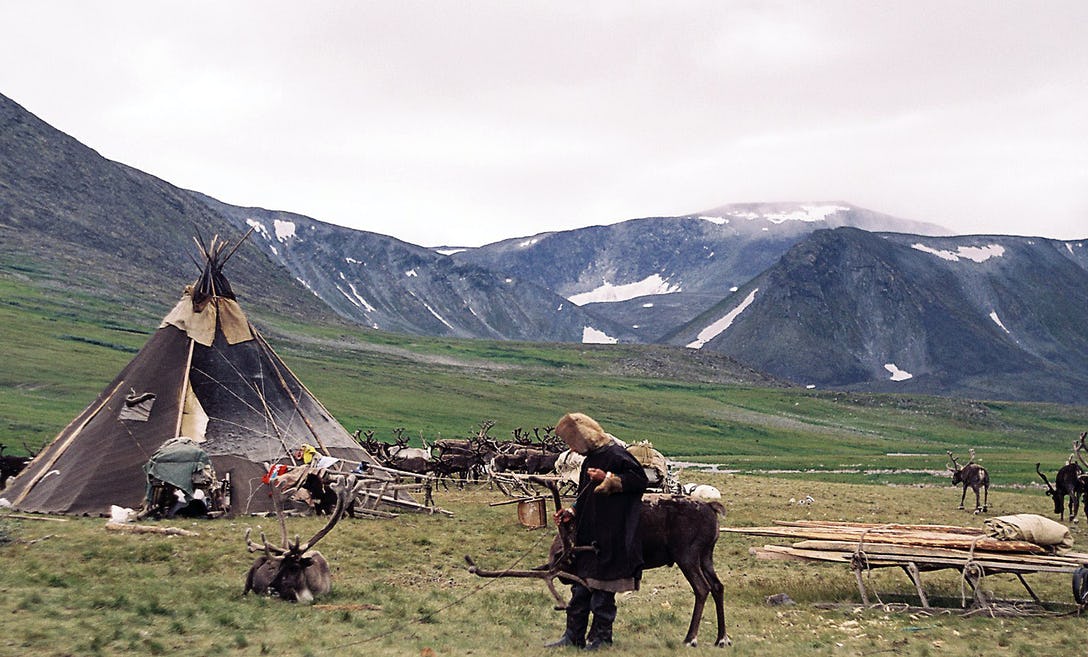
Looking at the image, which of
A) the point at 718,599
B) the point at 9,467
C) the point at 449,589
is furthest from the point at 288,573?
the point at 9,467

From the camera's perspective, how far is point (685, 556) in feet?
46.4

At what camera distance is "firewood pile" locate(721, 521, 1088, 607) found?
1697cm

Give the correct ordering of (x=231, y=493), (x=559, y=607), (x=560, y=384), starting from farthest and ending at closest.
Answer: (x=560, y=384)
(x=231, y=493)
(x=559, y=607)

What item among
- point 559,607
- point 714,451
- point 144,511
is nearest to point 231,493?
point 144,511

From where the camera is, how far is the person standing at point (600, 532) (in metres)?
13.3

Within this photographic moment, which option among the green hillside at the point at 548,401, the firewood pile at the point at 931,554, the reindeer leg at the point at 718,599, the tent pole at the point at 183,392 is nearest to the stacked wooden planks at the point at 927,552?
the firewood pile at the point at 931,554

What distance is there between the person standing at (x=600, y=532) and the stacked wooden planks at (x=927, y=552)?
13.5ft

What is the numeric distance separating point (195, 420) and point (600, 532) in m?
17.6

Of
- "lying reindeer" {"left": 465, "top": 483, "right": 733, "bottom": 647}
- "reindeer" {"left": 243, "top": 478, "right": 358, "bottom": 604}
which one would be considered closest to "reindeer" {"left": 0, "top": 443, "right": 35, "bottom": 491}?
"reindeer" {"left": 243, "top": 478, "right": 358, "bottom": 604}

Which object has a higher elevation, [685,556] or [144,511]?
[685,556]

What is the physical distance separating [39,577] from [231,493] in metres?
10.1

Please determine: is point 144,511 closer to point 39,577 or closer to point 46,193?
point 39,577

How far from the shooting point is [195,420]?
27281 mm

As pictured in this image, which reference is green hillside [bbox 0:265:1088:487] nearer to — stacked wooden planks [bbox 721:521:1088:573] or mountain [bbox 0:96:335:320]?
mountain [bbox 0:96:335:320]
